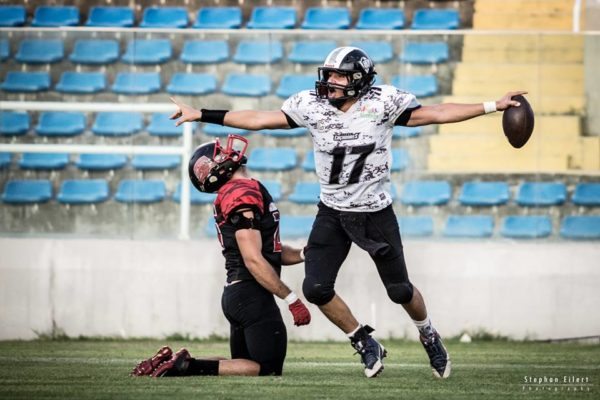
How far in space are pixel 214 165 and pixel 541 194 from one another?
4.86 meters

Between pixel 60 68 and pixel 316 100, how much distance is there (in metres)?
4.71

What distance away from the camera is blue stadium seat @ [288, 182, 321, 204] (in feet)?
39.3

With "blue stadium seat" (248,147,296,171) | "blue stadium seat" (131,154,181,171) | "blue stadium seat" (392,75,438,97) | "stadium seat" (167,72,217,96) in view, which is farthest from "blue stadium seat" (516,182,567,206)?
"blue stadium seat" (131,154,181,171)

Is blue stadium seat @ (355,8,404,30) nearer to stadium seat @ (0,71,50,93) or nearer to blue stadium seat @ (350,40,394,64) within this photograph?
blue stadium seat @ (350,40,394,64)

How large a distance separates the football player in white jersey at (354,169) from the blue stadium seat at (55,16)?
8.74m

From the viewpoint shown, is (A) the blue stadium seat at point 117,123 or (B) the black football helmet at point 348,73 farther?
(A) the blue stadium seat at point 117,123

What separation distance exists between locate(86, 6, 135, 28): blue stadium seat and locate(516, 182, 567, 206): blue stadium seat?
6796 millimetres

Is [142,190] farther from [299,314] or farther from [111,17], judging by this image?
[111,17]

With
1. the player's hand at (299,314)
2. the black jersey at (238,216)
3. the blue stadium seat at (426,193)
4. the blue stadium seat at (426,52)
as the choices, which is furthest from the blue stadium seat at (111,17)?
the player's hand at (299,314)

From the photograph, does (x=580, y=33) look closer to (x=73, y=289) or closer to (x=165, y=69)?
(x=165, y=69)

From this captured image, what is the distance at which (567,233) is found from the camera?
1196 cm

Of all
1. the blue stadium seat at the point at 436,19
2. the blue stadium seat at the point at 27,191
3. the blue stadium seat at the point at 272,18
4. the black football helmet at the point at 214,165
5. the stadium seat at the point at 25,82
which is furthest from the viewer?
the blue stadium seat at the point at 272,18

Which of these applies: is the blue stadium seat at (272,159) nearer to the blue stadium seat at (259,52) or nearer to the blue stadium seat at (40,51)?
the blue stadium seat at (259,52)

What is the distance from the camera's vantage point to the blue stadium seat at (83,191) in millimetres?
12141
